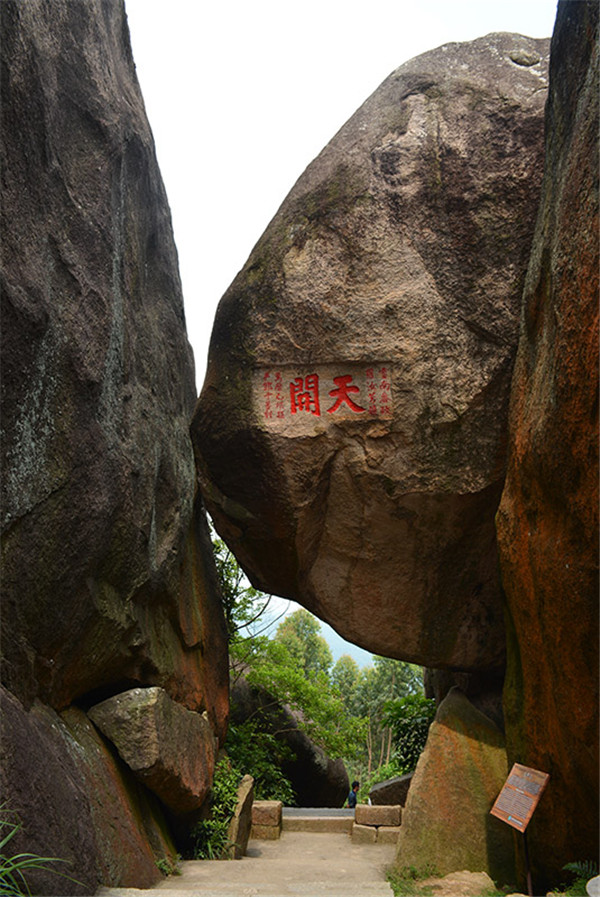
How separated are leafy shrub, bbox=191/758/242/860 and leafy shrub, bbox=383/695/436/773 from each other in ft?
9.02

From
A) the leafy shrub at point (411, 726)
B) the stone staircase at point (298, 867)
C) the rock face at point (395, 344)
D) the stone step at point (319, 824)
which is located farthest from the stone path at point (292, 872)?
the rock face at point (395, 344)

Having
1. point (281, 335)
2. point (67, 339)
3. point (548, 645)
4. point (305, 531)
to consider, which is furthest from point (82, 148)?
point (548, 645)

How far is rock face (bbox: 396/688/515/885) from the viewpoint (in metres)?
6.34

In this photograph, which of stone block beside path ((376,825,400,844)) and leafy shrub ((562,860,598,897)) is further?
stone block beside path ((376,825,400,844))

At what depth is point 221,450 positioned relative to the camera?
7285mm

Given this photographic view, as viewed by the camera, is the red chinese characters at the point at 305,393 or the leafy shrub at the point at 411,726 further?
the leafy shrub at the point at 411,726

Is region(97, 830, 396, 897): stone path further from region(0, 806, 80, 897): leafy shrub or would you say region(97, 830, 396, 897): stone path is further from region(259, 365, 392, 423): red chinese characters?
region(259, 365, 392, 423): red chinese characters

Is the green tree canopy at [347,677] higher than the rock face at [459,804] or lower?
lower

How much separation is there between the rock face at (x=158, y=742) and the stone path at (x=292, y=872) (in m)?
0.69

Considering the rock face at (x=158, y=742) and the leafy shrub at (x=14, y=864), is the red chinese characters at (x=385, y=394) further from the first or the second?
the leafy shrub at (x=14, y=864)

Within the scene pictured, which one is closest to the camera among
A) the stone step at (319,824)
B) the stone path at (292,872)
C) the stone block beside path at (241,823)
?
the stone path at (292,872)

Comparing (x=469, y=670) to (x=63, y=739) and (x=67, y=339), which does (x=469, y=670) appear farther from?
(x=67, y=339)

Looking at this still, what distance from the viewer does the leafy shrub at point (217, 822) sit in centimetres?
711

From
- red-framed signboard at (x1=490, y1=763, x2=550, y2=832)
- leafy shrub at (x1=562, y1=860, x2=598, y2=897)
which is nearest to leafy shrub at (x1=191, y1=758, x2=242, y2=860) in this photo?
red-framed signboard at (x1=490, y1=763, x2=550, y2=832)
